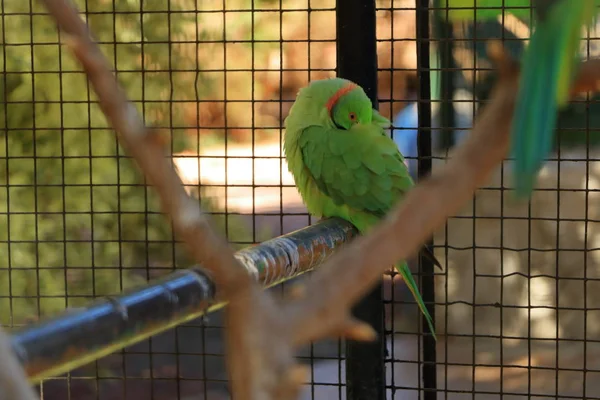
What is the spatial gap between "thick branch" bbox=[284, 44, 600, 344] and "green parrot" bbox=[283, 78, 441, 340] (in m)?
1.03

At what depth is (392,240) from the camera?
344 mm

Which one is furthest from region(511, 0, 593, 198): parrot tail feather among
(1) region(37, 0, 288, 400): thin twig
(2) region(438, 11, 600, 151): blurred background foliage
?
(2) region(438, 11, 600, 151): blurred background foliage

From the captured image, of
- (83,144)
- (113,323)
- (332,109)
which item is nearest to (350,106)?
(332,109)

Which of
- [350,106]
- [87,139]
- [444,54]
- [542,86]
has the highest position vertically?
[87,139]

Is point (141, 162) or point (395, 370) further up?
point (395, 370)

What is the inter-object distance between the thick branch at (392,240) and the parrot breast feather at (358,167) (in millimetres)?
1038

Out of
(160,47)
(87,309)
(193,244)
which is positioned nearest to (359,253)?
(193,244)

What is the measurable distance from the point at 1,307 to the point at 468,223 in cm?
165

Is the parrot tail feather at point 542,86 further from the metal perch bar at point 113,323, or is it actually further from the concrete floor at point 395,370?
the concrete floor at point 395,370

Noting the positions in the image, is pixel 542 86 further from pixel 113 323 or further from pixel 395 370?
pixel 395 370

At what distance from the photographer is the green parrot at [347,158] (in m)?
1.40

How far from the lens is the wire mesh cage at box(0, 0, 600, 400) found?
1289 mm

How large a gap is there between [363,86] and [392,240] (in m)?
1.18

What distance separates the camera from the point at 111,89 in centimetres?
33
